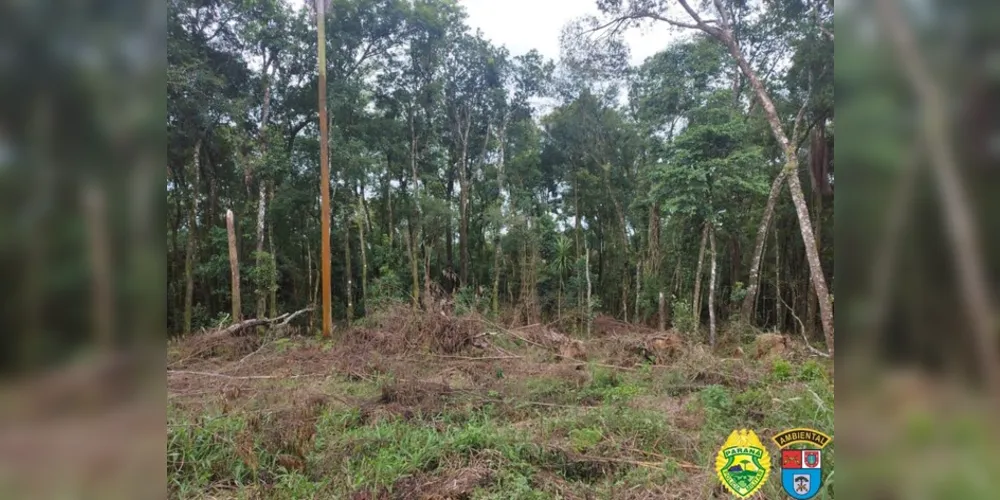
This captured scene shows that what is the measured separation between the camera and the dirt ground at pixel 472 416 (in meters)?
2.98

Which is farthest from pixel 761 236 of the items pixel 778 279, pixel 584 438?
pixel 584 438

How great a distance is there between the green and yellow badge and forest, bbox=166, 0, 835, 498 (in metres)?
0.32

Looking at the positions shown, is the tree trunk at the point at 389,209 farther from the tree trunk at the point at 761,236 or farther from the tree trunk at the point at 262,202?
the tree trunk at the point at 761,236

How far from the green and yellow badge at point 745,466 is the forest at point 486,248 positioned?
A: 1.06ft

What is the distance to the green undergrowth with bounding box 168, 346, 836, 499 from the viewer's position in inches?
115

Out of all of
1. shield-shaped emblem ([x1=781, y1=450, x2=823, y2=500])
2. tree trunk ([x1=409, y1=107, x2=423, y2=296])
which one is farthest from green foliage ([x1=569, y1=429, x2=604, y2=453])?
tree trunk ([x1=409, y1=107, x2=423, y2=296])

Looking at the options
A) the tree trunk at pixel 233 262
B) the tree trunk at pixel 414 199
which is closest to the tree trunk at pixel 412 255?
the tree trunk at pixel 414 199

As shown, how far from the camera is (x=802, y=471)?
179 cm
